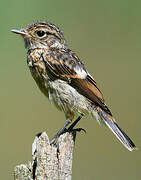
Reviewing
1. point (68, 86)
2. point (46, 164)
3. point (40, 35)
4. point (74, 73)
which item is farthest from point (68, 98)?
point (46, 164)

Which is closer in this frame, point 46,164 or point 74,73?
point 46,164

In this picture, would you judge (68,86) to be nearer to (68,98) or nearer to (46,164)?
(68,98)

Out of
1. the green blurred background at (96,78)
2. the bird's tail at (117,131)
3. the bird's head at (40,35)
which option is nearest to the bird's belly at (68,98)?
the bird's tail at (117,131)

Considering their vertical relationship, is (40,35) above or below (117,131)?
above

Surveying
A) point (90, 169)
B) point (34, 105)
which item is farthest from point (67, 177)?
point (34, 105)

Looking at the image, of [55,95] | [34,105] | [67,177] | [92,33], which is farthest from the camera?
[92,33]

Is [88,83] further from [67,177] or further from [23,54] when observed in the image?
[23,54]

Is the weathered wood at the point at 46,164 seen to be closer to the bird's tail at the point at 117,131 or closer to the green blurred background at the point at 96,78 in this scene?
the bird's tail at the point at 117,131
